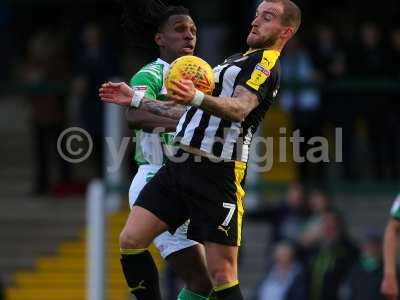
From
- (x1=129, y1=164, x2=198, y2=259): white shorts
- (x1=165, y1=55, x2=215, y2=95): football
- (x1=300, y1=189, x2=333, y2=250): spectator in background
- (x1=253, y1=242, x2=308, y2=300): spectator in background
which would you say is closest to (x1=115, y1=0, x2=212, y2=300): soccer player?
(x1=129, y1=164, x2=198, y2=259): white shorts

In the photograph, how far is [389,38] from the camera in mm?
18078

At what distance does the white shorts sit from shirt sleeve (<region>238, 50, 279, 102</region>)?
120 centimetres

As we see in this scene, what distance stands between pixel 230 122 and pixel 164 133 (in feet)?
2.34

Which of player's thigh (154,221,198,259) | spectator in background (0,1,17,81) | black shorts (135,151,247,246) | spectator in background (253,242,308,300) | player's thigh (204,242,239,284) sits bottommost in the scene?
spectator in background (253,242,308,300)

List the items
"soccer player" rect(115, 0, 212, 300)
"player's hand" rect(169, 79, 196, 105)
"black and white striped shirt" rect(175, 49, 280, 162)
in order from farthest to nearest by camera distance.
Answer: "soccer player" rect(115, 0, 212, 300) → "black and white striped shirt" rect(175, 49, 280, 162) → "player's hand" rect(169, 79, 196, 105)

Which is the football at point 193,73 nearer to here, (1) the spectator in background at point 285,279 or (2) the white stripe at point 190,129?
(2) the white stripe at point 190,129

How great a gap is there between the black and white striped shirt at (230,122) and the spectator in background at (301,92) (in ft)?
25.7

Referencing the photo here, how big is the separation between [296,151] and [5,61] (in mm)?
5942

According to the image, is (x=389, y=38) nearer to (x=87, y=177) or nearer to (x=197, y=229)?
(x=87, y=177)

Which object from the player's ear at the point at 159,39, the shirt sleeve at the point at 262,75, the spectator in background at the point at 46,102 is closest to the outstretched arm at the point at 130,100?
the shirt sleeve at the point at 262,75

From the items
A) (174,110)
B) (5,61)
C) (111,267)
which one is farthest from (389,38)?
(174,110)

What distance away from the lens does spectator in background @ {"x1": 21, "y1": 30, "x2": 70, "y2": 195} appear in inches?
733

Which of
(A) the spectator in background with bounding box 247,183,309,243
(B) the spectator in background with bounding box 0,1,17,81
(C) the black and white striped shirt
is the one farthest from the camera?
(B) the spectator in background with bounding box 0,1,17,81

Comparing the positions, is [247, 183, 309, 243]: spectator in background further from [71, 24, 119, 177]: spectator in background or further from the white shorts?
the white shorts
